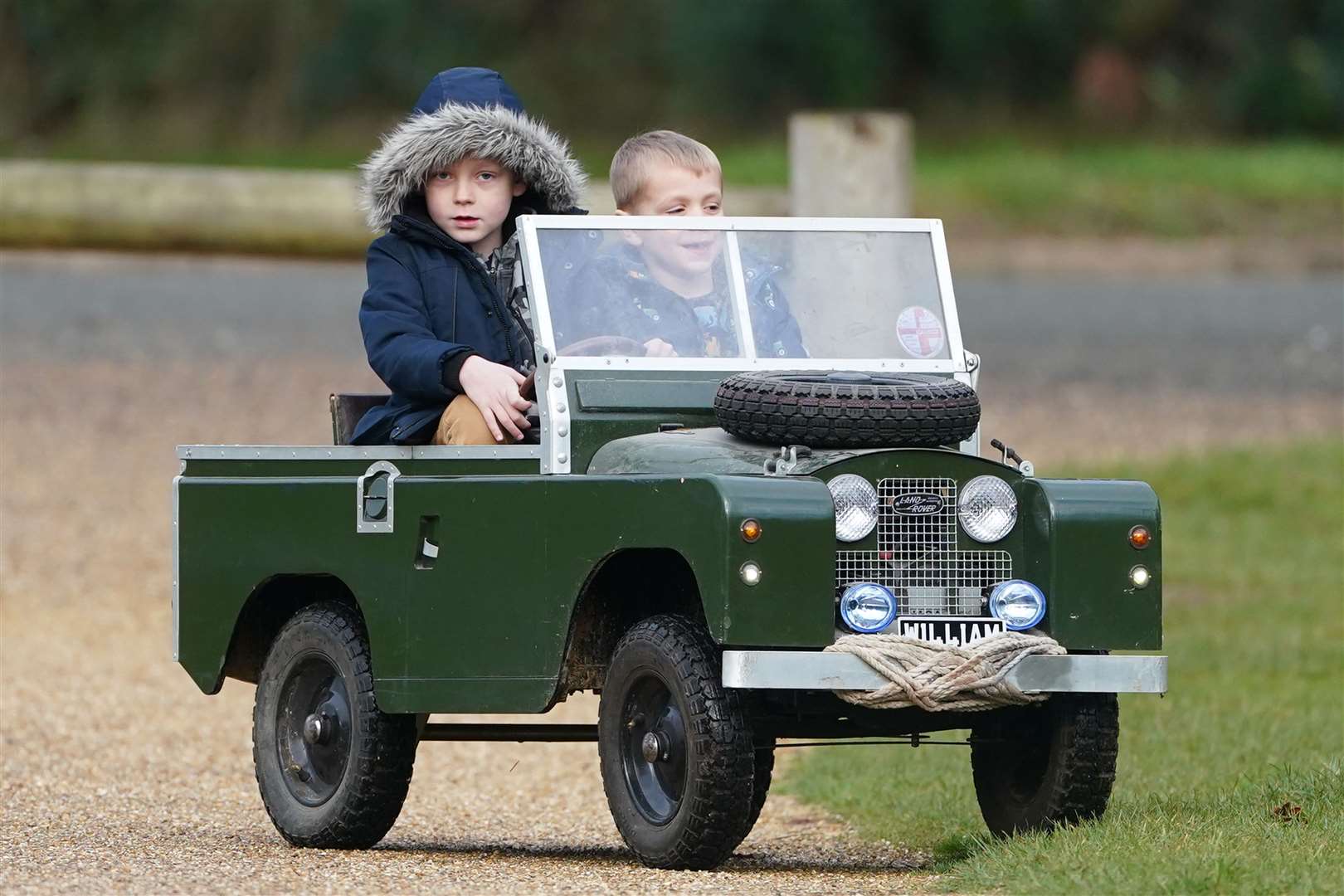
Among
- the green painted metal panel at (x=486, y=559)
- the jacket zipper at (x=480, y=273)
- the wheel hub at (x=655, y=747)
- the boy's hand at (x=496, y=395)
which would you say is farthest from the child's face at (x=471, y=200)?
the wheel hub at (x=655, y=747)

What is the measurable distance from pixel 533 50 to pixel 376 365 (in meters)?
36.8

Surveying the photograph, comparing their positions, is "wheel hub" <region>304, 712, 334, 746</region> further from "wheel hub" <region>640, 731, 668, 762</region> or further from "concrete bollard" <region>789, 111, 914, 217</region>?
"concrete bollard" <region>789, 111, 914, 217</region>

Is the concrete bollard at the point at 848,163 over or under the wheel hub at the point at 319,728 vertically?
over

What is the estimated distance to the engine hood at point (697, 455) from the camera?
6086mm

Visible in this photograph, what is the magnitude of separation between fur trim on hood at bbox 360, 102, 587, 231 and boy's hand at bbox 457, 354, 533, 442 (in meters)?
0.70

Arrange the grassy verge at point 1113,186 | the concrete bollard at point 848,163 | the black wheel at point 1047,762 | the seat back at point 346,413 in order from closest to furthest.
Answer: the black wheel at point 1047,762, the seat back at point 346,413, the concrete bollard at point 848,163, the grassy verge at point 1113,186

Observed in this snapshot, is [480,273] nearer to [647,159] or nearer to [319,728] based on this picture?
[647,159]

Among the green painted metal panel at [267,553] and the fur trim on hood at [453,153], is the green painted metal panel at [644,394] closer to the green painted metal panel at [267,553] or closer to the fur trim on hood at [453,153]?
the green painted metal panel at [267,553]

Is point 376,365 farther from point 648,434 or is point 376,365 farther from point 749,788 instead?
point 749,788

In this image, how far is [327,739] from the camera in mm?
7031

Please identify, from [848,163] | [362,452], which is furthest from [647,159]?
[848,163]

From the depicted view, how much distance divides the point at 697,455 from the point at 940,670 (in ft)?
2.61

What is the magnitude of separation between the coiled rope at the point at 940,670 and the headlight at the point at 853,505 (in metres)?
0.24

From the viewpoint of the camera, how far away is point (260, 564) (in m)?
7.04
